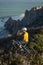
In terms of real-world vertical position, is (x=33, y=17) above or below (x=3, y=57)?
below

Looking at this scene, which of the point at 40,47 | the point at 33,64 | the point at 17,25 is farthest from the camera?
the point at 17,25

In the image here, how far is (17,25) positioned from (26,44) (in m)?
41.5

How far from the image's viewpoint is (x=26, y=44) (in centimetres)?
1795

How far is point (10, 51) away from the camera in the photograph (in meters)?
17.4

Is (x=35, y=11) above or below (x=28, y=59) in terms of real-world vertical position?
below

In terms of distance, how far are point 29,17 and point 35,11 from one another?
A: 2326 mm

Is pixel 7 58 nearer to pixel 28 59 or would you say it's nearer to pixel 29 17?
pixel 28 59

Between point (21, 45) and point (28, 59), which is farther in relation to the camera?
point (21, 45)

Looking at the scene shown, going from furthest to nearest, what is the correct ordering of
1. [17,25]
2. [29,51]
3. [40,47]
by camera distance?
[17,25] → [40,47] → [29,51]

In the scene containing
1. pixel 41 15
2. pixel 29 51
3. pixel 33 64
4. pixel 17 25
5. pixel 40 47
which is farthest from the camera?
pixel 17 25

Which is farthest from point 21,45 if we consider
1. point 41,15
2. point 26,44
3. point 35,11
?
point 35,11

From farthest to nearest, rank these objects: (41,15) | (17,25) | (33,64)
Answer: (17,25) < (41,15) < (33,64)

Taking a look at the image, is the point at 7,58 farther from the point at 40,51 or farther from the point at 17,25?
the point at 17,25

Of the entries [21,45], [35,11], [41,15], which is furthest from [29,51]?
[35,11]
